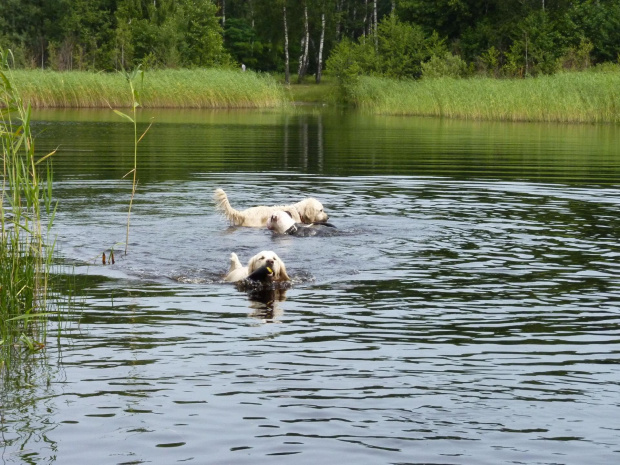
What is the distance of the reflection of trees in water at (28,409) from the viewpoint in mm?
5746

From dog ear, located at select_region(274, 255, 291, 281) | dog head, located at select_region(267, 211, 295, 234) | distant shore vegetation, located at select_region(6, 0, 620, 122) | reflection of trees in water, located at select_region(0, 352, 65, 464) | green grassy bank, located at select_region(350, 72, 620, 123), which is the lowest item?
reflection of trees in water, located at select_region(0, 352, 65, 464)

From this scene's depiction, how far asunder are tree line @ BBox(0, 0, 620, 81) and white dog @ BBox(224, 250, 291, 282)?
49575 mm

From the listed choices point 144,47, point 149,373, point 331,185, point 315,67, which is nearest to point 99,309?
point 149,373

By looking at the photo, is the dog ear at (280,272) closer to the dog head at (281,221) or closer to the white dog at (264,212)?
the dog head at (281,221)

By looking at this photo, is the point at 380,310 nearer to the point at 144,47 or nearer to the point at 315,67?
the point at 144,47

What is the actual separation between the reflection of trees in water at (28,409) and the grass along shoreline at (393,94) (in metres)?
34.0

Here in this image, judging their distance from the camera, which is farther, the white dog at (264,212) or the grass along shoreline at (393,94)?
the grass along shoreline at (393,94)

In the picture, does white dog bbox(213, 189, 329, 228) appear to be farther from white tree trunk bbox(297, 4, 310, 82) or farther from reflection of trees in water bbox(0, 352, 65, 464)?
white tree trunk bbox(297, 4, 310, 82)

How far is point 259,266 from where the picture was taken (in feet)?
33.7

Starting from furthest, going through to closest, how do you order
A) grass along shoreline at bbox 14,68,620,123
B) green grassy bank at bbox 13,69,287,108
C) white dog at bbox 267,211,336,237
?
green grassy bank at bbox 13,69,287,108 < grass along shoreline at bbox 14,68,620,123 < white dog at bbox 267,211,336,237

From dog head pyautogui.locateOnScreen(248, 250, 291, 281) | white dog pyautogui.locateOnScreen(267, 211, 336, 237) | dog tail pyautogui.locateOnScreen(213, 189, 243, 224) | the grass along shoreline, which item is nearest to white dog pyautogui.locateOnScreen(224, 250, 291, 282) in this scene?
dog head pyautogui.locateOnScreen(248, 250, 291, 281)

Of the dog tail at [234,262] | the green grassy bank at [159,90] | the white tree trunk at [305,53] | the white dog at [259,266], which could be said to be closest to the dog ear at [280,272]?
the white dog at [259,266]

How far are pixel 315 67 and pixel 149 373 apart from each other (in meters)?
82.3

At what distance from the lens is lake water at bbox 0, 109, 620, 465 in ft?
19.8
